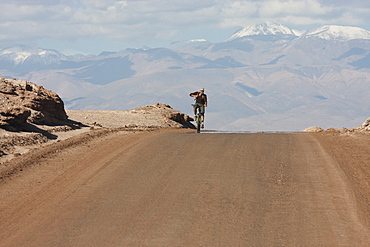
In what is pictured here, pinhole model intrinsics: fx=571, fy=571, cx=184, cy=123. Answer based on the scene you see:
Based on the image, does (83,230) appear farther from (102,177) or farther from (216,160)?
(216,160)

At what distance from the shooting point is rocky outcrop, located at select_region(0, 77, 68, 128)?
55.0 feet

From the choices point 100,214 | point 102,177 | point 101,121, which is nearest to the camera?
point 100,214

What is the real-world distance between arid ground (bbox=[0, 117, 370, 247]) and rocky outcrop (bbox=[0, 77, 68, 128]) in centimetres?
169

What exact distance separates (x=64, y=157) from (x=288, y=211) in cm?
679

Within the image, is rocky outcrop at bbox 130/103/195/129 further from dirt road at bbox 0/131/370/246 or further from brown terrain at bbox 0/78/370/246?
dirt road at bbox 0/131/370/246

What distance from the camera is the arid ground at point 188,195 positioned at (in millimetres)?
8477

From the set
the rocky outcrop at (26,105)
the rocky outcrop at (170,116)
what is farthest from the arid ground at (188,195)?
the rocky outcrop at (170,116)

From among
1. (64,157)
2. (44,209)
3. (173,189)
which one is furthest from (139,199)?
(64,157)

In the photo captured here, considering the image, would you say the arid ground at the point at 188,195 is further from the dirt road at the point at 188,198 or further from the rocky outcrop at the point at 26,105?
the rocky outcrop at the point at 26,105

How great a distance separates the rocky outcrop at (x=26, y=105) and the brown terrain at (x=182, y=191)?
47 centimetres

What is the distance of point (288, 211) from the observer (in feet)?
31.4

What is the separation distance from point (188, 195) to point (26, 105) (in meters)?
10.5

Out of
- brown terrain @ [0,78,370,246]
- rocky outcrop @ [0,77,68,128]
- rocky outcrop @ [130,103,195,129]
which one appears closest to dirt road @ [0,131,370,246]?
brown terrain @ [0,78,370,246]

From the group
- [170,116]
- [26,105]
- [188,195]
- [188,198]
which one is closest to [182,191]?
[188,195]
